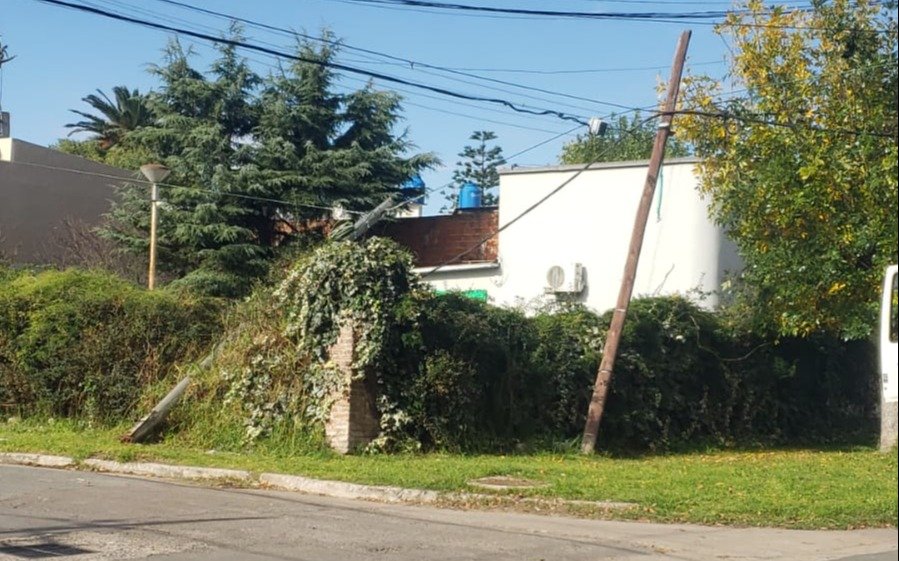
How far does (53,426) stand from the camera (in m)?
18.8

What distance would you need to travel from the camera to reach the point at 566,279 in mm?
25125

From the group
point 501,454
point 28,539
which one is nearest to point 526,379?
point 501,454

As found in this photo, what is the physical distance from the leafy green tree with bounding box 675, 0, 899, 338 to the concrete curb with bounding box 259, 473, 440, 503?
779 centimetres

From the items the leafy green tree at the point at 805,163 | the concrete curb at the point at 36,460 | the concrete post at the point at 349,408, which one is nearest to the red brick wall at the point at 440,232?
the leafy green tree at the point at 805,163

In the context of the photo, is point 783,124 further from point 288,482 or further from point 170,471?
point 170,471

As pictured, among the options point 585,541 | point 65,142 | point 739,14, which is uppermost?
point 65,142

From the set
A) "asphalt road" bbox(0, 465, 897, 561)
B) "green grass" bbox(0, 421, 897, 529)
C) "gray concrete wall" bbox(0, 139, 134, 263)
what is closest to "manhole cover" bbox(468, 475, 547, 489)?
"green grass" bbox(0, 421, 897, 529)

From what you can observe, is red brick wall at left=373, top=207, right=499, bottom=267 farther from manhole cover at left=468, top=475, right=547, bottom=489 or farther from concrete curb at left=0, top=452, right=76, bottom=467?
manhole cover at left=468, top=475, right=547, bottom=489

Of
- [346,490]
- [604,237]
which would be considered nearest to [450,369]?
[346,490]

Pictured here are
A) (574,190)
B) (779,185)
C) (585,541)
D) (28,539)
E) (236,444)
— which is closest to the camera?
(28,539)

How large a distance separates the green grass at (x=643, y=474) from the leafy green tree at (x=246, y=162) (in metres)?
8.53

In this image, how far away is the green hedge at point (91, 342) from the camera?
1870cm

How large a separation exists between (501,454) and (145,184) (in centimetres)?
1493

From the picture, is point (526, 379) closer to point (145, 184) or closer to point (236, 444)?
point (236, 444)
